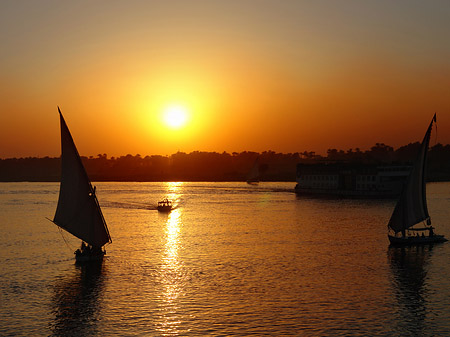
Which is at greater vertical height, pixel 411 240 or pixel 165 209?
pixel 411 240

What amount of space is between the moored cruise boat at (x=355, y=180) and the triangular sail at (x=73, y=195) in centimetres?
12488

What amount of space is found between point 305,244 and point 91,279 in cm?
3300

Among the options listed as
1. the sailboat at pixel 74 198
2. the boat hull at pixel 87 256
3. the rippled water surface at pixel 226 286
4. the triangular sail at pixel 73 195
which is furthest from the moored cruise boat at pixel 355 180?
the triangular sail at pixel 73 195

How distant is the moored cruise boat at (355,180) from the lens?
163 metres

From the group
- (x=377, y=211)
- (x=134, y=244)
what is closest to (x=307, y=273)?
(x=134, y=244)

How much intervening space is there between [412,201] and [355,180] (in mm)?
115368

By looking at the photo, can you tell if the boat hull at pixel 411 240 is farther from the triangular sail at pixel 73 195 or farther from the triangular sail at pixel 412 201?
the triangular sail at pixel 73 195

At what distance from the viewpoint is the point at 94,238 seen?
55.3 m

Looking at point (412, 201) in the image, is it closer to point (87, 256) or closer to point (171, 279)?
point (171, 279)

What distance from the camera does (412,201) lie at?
211 feet

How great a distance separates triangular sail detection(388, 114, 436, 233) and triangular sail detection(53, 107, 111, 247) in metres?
36.3

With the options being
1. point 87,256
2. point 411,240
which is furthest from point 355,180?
point 87,256

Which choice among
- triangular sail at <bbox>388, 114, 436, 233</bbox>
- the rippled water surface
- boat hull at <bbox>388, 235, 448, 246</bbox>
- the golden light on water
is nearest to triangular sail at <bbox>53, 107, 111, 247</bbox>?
the rippled water surface

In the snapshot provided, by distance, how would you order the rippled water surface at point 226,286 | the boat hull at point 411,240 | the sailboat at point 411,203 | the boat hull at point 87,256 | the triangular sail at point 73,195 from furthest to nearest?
the boat hull at point 411,240 → the sailboat at point 411,203 → the boat hull at point 87,256 → the triangular sail at point 73,195 → the rippled water surface at point 226,286
